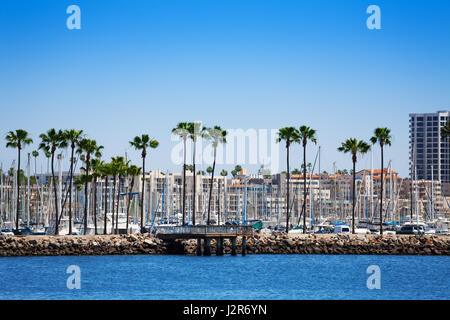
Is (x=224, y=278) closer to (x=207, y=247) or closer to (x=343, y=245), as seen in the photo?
(x=207, y=247)

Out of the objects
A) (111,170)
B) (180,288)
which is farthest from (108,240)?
(180,288)

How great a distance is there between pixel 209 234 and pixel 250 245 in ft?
31.8

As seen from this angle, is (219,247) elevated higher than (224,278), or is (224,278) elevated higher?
(219,247)

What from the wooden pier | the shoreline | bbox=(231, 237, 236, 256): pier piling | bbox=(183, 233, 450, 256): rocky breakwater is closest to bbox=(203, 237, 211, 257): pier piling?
the wooden pier

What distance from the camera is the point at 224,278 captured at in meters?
54.9

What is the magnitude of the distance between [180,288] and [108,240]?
30688 millimetres

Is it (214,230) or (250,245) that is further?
(250,245)

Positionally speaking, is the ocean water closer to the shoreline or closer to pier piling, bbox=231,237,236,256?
pier piling, bbox=231,237,236,256

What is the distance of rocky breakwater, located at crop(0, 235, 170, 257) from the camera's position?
2960 inches

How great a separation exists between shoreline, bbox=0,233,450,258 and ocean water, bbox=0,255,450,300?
11.4 feet

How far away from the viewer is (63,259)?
7119cm

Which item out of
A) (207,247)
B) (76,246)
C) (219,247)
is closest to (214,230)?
(207,247)

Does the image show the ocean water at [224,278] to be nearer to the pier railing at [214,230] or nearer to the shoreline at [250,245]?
the pier railing at [214,230]
